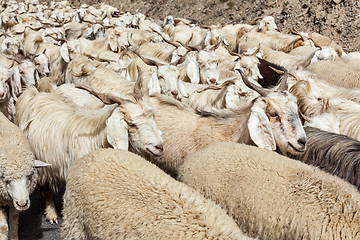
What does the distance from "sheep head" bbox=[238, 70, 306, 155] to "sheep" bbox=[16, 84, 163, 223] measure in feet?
3.26

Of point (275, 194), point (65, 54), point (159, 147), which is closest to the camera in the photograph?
point (275, 194)

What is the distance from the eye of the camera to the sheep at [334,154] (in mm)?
3180

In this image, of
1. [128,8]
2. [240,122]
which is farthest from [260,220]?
[128,8]

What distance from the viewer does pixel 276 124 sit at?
360cm

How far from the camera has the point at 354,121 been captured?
14.4 feet

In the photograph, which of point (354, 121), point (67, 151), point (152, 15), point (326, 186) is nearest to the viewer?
point (326, 186)

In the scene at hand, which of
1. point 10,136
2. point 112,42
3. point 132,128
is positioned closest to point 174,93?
point 132,128

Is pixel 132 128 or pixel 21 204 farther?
pixel 132 128

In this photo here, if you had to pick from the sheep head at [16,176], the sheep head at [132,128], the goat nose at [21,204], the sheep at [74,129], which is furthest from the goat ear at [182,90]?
the goat nose at [21,204]

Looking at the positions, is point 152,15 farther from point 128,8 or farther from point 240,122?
point 240,122

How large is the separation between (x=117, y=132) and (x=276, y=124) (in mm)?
1595

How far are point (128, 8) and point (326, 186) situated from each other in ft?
86.0

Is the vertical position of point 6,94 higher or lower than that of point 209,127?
lower

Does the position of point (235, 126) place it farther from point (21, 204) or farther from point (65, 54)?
point (65, 54)
